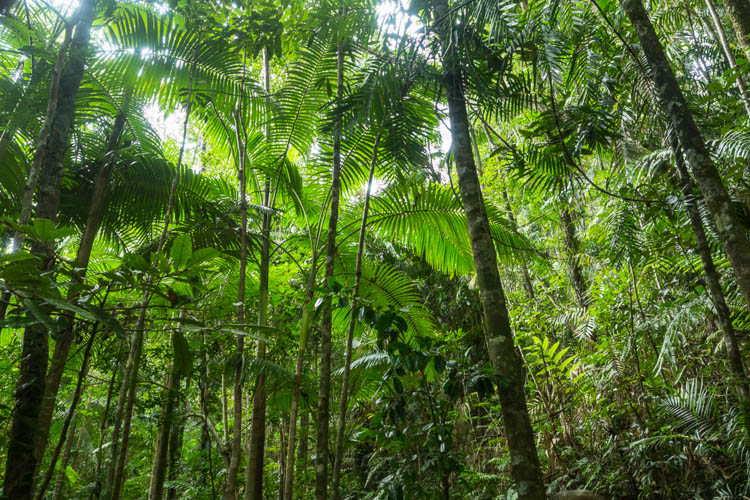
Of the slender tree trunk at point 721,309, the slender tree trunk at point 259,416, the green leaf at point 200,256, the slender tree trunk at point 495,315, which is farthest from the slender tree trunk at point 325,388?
the slender tree trunk at point 721,309

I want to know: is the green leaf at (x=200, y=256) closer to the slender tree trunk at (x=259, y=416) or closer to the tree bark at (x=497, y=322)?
the tree bark at (x=497, y=322)

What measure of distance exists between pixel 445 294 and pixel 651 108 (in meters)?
6.01

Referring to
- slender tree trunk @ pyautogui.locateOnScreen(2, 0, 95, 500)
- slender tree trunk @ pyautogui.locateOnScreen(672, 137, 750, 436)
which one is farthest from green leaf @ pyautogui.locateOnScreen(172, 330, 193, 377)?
slender tree trunk @ pyautogui.locateOnScreen(672, 137, 750, 436)

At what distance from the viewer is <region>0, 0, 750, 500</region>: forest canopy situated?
2.73m

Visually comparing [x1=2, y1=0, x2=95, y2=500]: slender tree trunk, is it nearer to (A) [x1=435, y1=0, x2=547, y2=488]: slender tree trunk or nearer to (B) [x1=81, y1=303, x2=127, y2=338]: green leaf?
(B) [x1=81, y1=303, x2=127, y2=338]: green leaf

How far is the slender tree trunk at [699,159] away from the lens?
234 cm

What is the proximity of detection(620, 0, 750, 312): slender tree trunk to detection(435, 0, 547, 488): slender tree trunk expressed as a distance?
1.20 m

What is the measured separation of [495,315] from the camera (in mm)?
2779

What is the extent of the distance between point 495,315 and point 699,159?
1.45 m

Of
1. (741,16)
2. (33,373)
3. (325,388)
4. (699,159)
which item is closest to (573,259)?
(741,16)

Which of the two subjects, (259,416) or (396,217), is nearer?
(259,416)

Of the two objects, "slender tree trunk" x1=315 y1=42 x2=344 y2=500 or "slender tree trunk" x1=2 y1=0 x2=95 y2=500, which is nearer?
"slender tree trunk" x1=2 y1=0 x2=95 y2=500

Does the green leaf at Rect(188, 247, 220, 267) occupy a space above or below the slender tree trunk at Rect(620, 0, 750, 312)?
below

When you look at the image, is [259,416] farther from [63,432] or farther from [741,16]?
[741,16]
